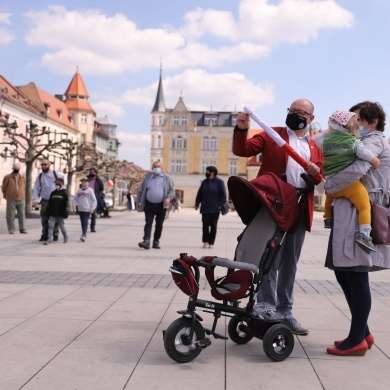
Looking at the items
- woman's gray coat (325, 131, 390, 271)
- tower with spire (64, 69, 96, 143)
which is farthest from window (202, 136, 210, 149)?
woman's gray coat (325, 131, 390, 271)

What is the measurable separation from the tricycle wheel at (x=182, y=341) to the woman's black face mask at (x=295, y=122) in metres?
1.76

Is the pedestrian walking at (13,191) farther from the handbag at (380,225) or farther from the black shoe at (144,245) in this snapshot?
the handbag at (380,225)

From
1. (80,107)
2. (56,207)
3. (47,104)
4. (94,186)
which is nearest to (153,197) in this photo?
(56,207)

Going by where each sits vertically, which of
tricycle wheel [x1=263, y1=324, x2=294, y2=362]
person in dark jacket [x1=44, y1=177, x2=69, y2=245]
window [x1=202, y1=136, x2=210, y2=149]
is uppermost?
window [x1=202, y1=136, x2=210, y2=149]

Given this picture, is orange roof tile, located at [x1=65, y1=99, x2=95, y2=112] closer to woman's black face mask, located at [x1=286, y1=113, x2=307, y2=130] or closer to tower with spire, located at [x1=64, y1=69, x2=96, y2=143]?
tower with spire, located at [x1=64, y1=69, x2=96, y2=143]

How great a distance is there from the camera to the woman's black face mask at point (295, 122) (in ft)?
16.1

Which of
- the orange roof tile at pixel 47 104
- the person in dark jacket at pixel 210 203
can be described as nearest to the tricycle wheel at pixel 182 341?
the person in dark jacket at pixel 210 203

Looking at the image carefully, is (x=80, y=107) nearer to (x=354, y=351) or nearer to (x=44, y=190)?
(x=44, y=190)

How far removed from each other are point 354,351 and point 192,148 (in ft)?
282

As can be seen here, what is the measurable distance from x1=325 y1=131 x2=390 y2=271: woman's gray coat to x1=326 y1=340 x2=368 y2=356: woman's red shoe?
0.56 meters

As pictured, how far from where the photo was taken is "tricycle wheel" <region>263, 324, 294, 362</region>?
429cm

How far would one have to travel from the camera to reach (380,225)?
14.6 ft

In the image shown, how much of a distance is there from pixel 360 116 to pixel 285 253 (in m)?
1.25

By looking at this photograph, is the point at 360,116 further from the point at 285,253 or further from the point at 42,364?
the point at 42,364
